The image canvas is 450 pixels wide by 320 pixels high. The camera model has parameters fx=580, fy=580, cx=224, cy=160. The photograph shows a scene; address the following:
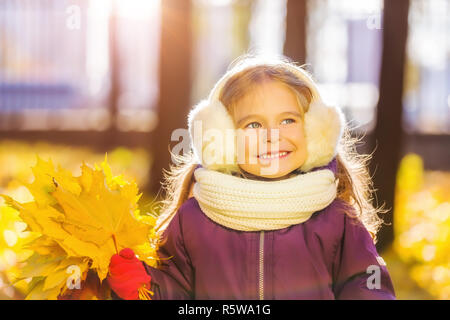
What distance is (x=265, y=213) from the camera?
1897mm

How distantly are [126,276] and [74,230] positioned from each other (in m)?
0.21

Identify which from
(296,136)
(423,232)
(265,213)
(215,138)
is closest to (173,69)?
(423,232)

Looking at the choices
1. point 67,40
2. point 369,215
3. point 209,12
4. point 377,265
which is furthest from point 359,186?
point 67,40

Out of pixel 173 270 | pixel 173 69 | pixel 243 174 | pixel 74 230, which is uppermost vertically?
pixel 173 69

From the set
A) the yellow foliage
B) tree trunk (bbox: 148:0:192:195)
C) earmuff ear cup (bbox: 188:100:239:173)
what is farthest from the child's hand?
tree trunk (bbox: 148:0:192:195)

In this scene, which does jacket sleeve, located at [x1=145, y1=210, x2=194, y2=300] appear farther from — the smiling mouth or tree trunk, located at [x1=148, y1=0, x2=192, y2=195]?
tree trunk, located at [x1=148, y1=0, x2=192, y2=195]

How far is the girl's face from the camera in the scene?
194 cm

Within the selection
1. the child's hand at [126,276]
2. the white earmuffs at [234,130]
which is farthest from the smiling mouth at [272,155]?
the child's hand at [126,276]

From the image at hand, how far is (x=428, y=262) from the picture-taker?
4.19 metres

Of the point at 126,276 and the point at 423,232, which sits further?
the point at 423,232

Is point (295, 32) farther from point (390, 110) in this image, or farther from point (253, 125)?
point (253, 125)

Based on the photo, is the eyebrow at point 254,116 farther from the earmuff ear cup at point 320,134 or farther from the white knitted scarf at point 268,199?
the white knitted scarf at point 268,199

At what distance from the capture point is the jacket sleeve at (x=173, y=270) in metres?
1.92

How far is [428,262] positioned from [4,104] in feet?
22.1
